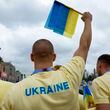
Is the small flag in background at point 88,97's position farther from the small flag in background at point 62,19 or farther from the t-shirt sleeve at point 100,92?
the small flag in background at point 62,19

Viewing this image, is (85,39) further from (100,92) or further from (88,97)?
(88,97)

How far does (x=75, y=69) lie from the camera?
4125 mm

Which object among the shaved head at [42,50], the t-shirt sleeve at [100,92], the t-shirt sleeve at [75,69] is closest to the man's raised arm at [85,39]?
the t-shirt sleeve at [75,69]

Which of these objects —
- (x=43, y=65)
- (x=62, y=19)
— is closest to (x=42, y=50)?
(x=43, y=65)

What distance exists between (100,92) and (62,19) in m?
0.99

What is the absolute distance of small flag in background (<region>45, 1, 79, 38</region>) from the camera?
4.84 meters

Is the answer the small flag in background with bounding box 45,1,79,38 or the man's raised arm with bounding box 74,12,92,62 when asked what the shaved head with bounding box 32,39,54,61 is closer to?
the man's raised arm with bounding box 74,12,92,62

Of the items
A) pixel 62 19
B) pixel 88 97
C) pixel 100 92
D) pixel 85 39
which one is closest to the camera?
pixel 85 39

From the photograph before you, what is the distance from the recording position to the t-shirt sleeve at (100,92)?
5.36 metres

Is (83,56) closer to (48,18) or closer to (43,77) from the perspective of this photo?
(43,77)

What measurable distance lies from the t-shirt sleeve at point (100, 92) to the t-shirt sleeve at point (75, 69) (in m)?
1.25

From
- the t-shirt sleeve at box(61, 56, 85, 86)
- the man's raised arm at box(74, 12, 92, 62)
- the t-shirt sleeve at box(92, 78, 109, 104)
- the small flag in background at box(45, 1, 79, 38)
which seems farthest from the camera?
the t-shirt sleeve at box(92, 78, 109, 104)

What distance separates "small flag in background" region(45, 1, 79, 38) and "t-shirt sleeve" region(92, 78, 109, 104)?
85 centimetres

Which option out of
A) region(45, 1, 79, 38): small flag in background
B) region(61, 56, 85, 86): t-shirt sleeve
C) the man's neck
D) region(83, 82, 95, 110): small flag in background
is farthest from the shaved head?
region(83, 82, 95, 110): small flag in background
